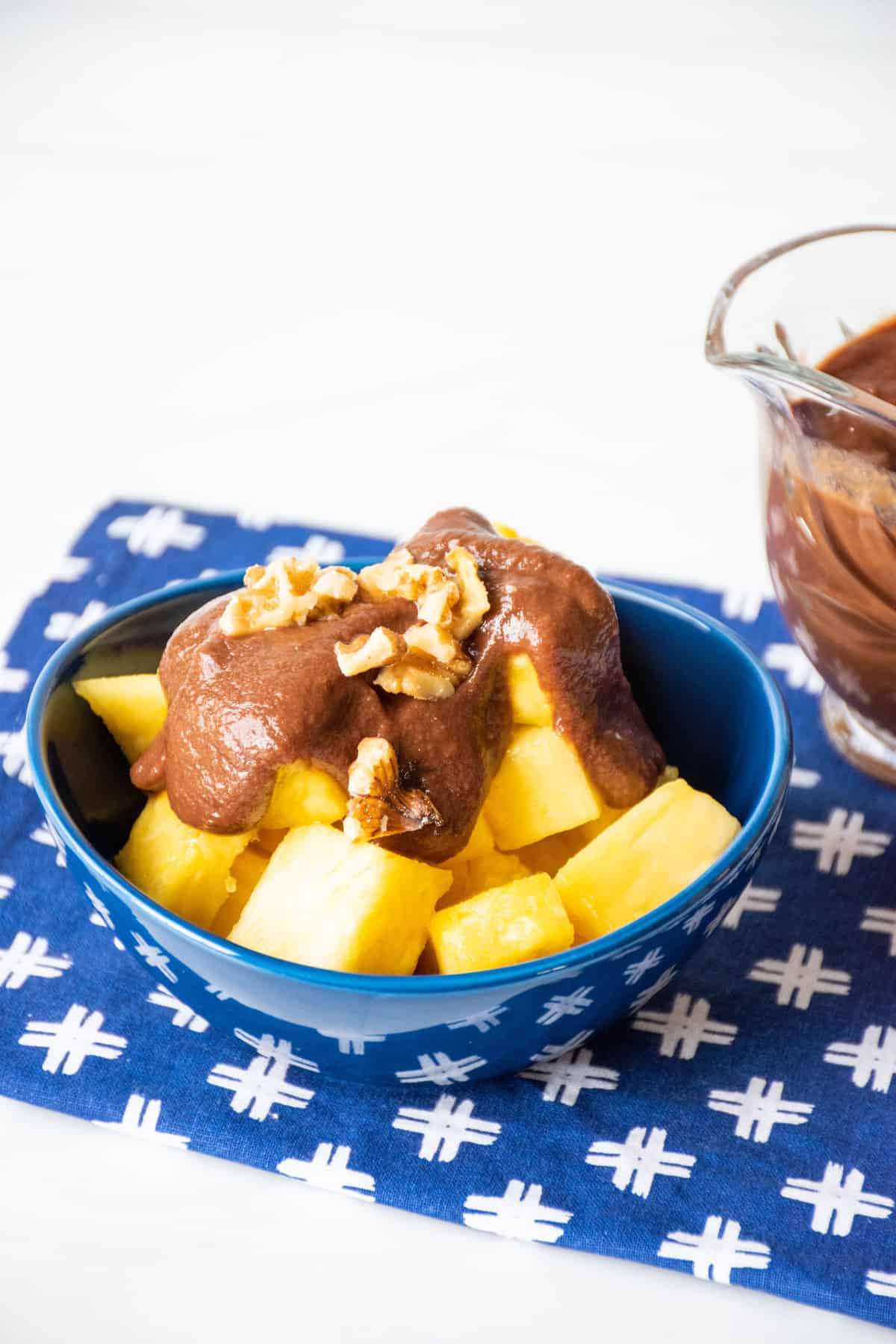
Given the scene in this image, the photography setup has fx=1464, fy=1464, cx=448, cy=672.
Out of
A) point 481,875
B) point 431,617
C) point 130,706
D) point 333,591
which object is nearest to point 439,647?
point 431,617

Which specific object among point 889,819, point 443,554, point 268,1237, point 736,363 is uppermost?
point 736,363

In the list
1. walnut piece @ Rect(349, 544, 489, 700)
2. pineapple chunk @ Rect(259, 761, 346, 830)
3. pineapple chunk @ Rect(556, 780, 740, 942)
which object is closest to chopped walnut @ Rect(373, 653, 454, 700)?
walnut piece @ Rect(349, 544, 489, 700)

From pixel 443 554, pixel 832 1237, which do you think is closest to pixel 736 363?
pixel 443 554

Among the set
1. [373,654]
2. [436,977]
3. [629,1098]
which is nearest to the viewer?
[436,977]

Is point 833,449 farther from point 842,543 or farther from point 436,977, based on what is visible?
point 436,977

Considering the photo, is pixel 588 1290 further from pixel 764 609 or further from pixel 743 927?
pixel 764 609

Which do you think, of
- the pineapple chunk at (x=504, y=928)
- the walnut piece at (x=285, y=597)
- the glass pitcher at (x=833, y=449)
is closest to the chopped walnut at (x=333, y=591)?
the walnut piece at (x=285, y=597)
